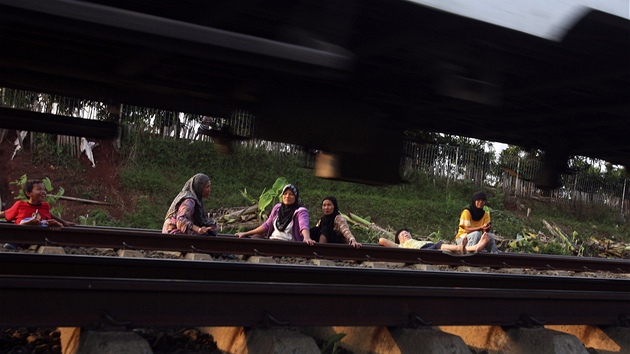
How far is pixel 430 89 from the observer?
3904mm

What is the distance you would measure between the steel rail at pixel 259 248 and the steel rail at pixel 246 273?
2.55 m

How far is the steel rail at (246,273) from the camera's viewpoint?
431 centimetres

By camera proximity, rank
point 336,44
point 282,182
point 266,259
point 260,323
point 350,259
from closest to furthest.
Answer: point 336,44, point 260,323, point 266,259, point 350,259, point 282,182

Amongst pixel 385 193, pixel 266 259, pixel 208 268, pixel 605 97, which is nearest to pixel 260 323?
pixel 208 268

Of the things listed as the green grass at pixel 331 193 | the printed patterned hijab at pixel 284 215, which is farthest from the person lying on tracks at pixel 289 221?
the green grass at pixel 331 193

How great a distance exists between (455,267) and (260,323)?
17.1 ft

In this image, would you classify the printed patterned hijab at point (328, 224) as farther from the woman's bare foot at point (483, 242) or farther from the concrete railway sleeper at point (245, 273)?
the concrete railway sleeper at point (245, 273)

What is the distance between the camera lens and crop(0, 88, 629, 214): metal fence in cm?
457

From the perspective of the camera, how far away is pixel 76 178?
15.7 meters

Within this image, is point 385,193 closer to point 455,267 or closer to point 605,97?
point 455,267

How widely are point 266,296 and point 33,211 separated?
4.73m

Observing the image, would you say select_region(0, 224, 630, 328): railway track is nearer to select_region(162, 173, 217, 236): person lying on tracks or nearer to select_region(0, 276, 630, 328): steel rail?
select_region(0, 276, 630, 328): steel rail

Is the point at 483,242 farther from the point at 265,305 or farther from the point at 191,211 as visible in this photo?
the point at 265,305

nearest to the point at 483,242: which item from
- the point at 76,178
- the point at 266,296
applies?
the point at 266,296
